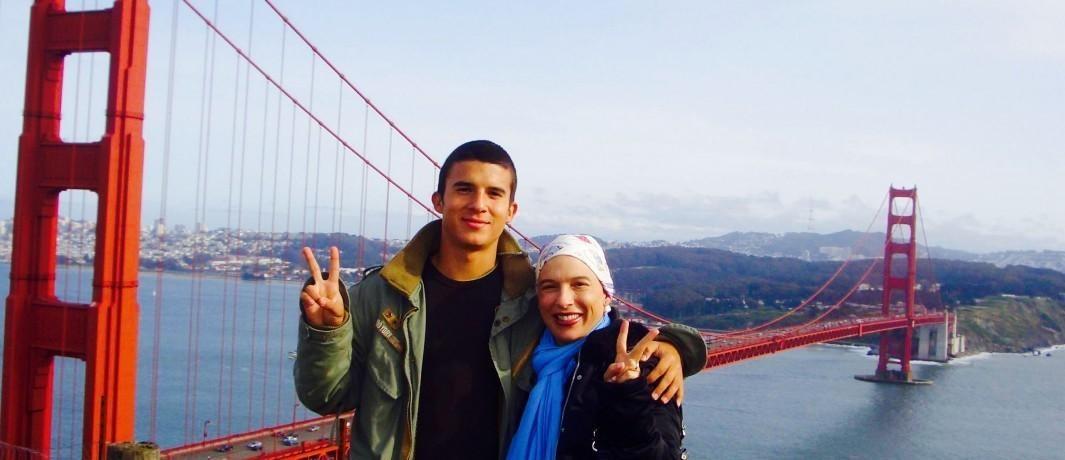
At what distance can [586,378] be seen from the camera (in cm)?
136

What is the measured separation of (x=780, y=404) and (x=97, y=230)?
62.7 feet

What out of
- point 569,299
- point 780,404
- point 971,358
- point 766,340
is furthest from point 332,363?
point 971,358

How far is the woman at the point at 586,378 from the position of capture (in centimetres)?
126

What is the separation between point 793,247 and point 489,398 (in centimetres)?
12802

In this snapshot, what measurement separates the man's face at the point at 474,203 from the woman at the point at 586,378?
10 cm

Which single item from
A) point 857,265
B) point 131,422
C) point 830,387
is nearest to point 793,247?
point 857,265

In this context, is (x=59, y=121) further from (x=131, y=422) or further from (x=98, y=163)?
(x=131, y=422)

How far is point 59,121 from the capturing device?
4.84 m

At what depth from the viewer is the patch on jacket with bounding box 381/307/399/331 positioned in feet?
4.91

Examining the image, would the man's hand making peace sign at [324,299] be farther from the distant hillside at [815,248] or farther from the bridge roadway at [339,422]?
the distant hillside at [815,248]

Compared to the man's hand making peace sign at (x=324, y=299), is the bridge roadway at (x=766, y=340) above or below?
below

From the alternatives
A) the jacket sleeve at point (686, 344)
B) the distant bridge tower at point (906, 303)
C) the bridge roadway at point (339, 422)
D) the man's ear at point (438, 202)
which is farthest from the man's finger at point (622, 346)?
the distant bridge tower at point (906, 303)

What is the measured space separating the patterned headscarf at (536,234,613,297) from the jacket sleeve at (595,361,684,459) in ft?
0.82

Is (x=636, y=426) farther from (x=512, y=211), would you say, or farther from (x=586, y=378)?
(x=512, y=211)
